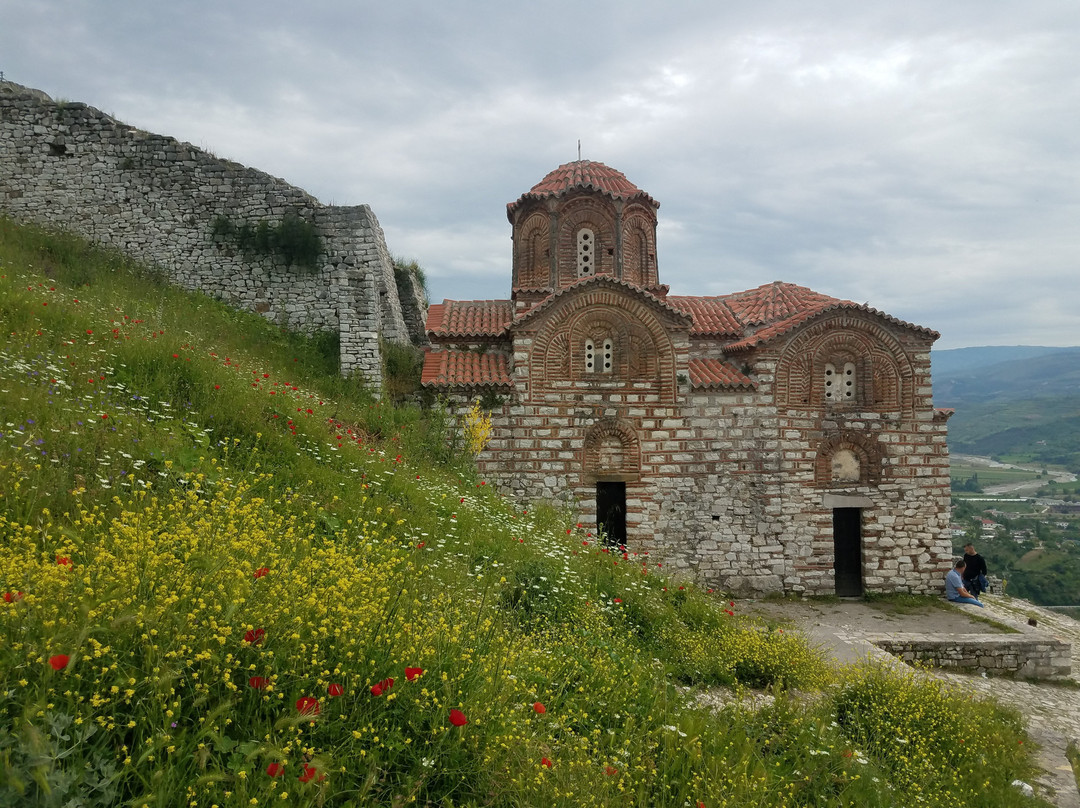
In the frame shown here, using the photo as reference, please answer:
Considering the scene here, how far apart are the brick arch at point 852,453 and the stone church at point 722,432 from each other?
27 millimetres

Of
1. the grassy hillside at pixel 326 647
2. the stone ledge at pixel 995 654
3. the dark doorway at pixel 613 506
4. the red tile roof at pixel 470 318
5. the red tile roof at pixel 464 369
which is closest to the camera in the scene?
the grassy hillside at pixel 326 647

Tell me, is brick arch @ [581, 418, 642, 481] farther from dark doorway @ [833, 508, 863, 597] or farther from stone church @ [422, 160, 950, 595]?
dark doorway @ [833, 508, 863, 597]

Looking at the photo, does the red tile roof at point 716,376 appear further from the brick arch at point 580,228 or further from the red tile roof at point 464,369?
the red tile roof at point 464,369

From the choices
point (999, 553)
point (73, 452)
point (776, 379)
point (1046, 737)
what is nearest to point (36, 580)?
point (73, 452)

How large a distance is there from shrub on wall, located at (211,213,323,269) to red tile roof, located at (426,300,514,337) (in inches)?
103

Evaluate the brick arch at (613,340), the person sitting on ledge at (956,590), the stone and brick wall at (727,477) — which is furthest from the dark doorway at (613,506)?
the person sitting on ledge at (956,590)

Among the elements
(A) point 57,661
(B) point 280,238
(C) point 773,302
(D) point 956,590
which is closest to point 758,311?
(C) point 773,302

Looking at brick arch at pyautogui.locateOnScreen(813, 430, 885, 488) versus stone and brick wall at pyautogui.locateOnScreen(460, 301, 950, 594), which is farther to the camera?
brick arch at pyautogui.locateOnScreen(813, 430, 885, 488)

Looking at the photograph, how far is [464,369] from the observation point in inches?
455

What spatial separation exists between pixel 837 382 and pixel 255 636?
38.6 feet

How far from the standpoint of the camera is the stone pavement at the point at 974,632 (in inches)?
221

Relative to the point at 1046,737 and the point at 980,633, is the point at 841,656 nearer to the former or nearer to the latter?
the point at 1046,737

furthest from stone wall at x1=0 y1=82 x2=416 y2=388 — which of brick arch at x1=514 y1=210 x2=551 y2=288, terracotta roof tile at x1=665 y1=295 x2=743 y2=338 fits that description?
terracotta roof tile at x1=665 y1=295 x2=743 y2=338

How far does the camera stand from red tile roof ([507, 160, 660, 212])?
42.7ft
